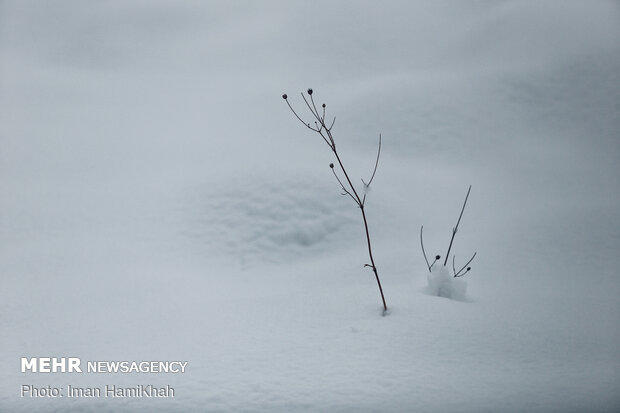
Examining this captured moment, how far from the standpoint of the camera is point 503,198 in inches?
188

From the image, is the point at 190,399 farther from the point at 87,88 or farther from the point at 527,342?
the point at 87,88

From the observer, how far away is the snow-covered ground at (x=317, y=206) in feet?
7.47

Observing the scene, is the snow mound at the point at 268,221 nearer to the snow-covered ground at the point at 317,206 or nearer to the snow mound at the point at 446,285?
the snow-covered ground at the point at 317,206

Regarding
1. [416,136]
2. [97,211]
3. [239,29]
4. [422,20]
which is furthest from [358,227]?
[239,29]

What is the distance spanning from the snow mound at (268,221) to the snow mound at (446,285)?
52.9 inches

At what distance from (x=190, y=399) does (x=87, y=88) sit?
24.5ft

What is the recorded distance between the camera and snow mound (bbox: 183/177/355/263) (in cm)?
413

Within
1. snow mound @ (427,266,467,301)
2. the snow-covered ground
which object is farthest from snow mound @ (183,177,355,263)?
snow mound @ (427,266,467,301)

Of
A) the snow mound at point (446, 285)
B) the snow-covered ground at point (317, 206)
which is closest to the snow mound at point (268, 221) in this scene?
the snow-covered ground at point (317, 206)

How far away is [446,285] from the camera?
2920 millimetres

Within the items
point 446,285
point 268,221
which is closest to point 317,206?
point 268,221

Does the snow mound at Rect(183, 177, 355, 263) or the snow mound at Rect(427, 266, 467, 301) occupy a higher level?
the snow mound at Rect(183, 177, 355, 263)

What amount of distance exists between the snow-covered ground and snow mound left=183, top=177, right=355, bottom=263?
0.02 m

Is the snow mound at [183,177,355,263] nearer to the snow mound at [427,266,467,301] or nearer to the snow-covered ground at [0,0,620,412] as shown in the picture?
the snow-covered ground at [0,0,620,412]
